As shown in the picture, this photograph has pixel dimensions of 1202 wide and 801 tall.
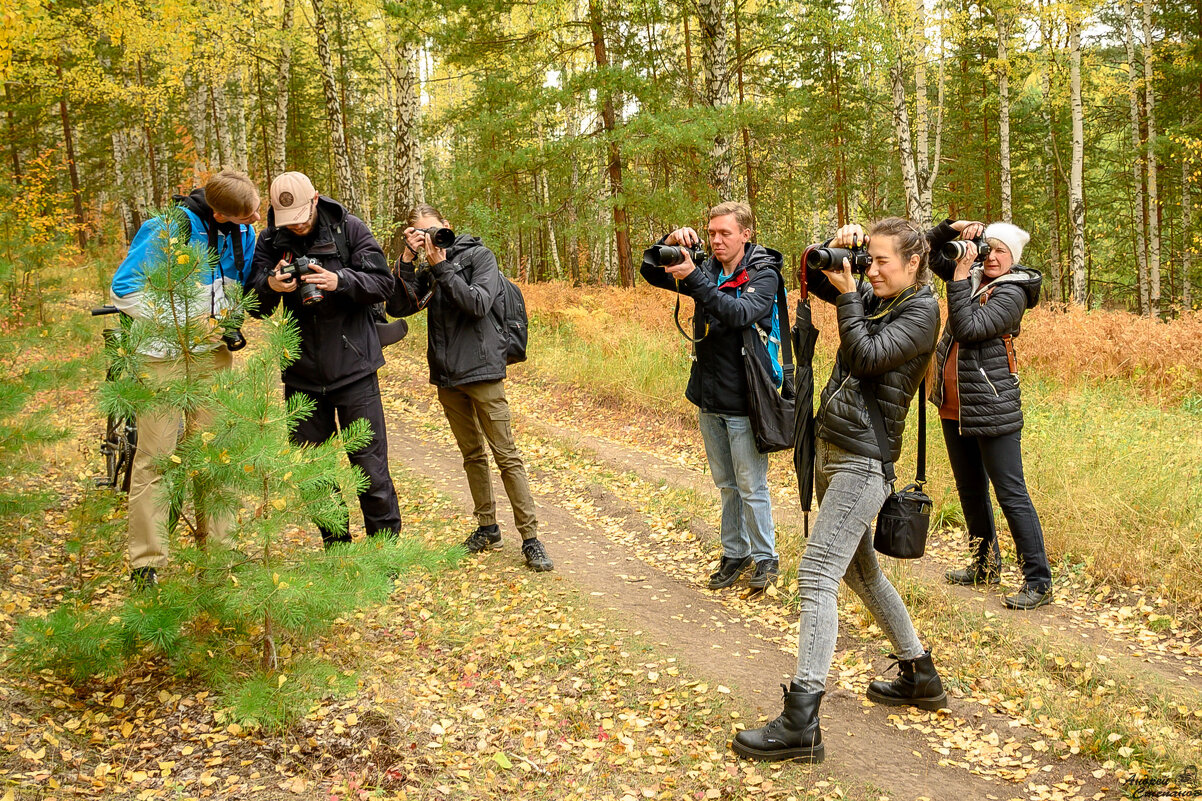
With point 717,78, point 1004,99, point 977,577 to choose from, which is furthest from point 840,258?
point 1004,99

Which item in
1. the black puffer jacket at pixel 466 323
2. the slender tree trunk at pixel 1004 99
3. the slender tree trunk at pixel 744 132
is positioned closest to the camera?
the black puffer jacket at pixel 466 323

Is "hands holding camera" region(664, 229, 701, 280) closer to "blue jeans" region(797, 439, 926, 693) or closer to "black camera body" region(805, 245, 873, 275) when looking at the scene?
"black camera body" region(805, 245, 873, 275)

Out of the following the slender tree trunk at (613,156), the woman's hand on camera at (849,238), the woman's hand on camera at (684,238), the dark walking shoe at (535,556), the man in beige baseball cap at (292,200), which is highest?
the slender tree trunk at (613,156)

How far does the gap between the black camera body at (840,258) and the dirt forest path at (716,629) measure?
204 centimetres

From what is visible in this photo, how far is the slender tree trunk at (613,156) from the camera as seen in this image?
46.6 feet

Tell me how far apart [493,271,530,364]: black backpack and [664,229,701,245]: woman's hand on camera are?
1.19m

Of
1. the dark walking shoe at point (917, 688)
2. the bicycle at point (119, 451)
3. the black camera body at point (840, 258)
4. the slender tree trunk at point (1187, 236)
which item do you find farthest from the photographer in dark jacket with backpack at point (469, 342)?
the slender tree trunk at point (1187, 236)

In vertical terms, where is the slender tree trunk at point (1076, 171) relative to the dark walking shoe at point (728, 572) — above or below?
above

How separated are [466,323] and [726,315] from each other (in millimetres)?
1677

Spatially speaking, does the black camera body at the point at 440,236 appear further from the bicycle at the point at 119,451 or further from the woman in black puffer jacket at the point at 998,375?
the bicycle at the point at 119,451

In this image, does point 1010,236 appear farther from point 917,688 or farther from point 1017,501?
point 917,688

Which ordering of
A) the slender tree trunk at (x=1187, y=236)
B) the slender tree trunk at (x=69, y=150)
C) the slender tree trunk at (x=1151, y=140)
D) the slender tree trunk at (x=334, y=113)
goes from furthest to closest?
the slender tree trunk at (x=69, y=150), the slender tree trunk at (x=1187, y=236), the slender tree trunk at (x=1151, y=140), the slender tree trunk at (x=334, y=113)

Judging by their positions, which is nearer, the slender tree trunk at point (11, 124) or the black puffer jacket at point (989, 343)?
the black puffer jacket at point (989, 343)

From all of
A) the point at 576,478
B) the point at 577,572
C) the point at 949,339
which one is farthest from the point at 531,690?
the point at 576,478
